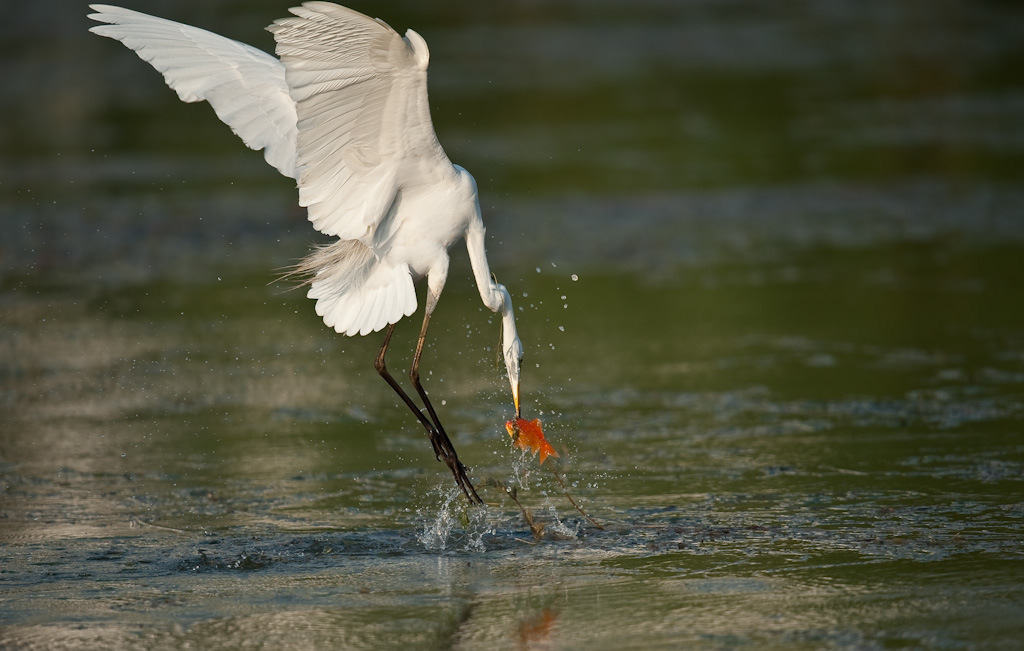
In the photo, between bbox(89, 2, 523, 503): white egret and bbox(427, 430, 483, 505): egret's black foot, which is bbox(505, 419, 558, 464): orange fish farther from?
bbox(427, 430, 483, 505): egret's black foot

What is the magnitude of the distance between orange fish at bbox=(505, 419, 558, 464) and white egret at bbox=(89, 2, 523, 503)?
216mm

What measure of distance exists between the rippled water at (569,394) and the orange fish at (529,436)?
1.01 ft

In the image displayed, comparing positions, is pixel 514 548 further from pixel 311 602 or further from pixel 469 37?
pixel 469 37

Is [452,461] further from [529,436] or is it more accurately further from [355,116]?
[355,116]

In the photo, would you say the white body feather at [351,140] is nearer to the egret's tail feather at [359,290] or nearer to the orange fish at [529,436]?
the egret's tail feather at [359,290]

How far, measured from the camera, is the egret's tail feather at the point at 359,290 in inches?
253

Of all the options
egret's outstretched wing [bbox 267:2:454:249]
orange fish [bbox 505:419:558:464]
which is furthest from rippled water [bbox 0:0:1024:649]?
egret's outstretched wing [bbox 267:2:454:249]

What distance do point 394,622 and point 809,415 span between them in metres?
3.44

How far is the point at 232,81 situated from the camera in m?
6.92

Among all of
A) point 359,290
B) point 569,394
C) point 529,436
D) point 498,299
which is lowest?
point 569,394

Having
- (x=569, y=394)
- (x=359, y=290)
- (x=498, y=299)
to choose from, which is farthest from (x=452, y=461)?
(x=569, y=394)

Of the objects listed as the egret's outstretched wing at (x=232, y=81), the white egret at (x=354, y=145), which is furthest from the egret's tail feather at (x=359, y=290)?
Answer: the egret's outstretched wing at (x=232, y=81)

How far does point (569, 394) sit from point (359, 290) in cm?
195

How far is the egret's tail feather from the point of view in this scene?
6438mm
